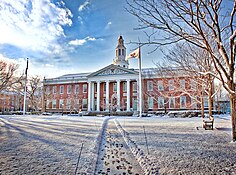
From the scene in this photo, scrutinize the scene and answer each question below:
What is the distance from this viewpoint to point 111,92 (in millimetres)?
42188

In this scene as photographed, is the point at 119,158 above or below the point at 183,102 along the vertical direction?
below

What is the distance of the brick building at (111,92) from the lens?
37.7 m

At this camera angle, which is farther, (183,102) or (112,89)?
(112,89)

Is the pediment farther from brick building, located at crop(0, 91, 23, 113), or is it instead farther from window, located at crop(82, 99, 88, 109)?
brick building, located at crop(0, 91, 23, 113)

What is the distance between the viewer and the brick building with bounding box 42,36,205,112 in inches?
1483

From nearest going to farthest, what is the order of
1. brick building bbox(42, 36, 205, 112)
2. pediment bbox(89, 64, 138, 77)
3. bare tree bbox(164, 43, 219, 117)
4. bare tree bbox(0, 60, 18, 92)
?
1. bare tree bbox(164, 43, 219, 117)
2. bare tree bbox(0, 60, 18, 92)
3. brick building bbox(42, 36, 205, 112)
4. pediment bbox(89, 64, 138, 77)

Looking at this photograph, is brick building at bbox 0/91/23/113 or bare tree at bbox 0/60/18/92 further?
brick building at bbox 0/91/23/113

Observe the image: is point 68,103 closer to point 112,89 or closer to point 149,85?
point 112,89

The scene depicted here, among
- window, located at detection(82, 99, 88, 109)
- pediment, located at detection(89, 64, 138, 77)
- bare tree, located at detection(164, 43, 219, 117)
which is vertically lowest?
window, located at detection(82, 99, 88, 109)

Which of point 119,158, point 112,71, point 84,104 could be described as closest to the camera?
point 119,158

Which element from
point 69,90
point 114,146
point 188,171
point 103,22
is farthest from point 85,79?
point 188,171

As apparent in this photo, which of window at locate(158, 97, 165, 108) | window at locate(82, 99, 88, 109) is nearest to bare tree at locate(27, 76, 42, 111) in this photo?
window at locate(82, 99, 88, 109)

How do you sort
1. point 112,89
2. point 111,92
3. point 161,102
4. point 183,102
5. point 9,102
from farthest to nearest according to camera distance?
point 9,102 < point 112,89 < point 111,92 < point 161,102 < point 183,102

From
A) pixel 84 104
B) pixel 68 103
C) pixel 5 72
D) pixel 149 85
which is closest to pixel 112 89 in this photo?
pixel 84 104
